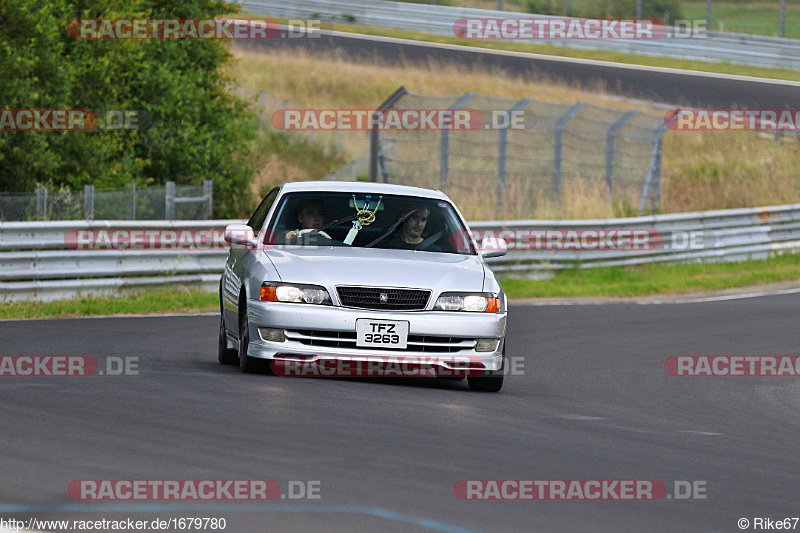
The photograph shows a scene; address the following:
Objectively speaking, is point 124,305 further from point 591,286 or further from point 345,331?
point 591,286

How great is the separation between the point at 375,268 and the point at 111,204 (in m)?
12.3

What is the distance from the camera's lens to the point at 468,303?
9680mm

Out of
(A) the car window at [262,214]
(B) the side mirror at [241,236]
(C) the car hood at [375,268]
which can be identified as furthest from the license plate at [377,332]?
(A) the car window at [262,214]

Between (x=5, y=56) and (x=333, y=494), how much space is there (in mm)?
18374

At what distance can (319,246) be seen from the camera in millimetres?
10344

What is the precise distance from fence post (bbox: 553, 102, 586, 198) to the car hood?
16224 millimetres

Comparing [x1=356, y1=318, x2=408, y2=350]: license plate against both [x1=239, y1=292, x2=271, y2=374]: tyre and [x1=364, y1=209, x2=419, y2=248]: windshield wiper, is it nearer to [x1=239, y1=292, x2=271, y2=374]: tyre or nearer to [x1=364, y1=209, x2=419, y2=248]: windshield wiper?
[x1=239, y1=292, x2=271, y2=374]: tyre

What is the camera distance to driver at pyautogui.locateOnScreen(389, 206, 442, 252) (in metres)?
10.5

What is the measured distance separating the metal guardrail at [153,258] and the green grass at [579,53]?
626 inches

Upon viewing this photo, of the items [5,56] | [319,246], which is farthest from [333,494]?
[5,56]

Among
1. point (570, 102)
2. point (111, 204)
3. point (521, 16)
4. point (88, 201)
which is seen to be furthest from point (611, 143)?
point (521, 16)

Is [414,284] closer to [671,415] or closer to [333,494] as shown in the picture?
[671,415]

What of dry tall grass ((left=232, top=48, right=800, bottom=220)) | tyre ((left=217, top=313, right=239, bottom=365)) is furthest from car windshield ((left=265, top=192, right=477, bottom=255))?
dry tall grass ((left=232, top=48, right=800, bottom=220))

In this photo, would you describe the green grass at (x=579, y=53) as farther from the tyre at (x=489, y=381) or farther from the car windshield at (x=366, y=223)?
the tyre at (x=489, y=381)
